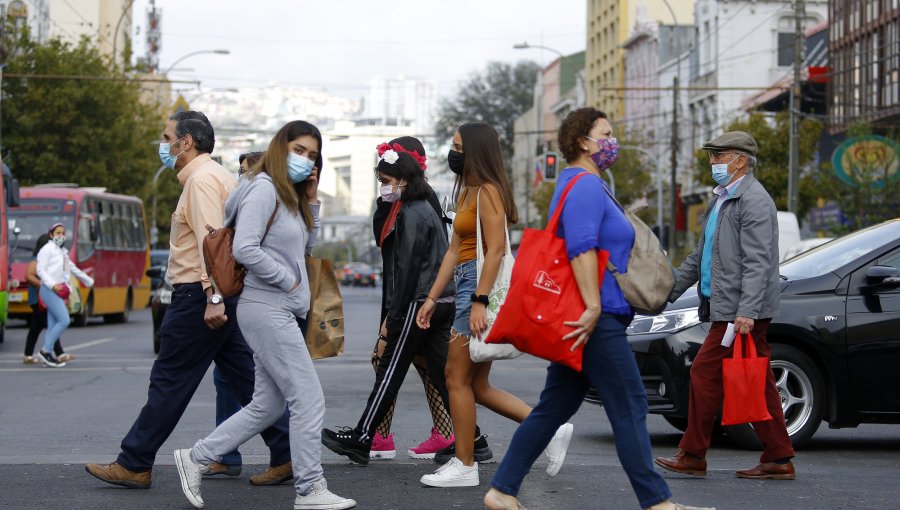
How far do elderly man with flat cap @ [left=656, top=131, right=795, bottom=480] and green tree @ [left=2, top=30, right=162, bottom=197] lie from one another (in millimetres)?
38851

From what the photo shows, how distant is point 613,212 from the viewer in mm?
6102

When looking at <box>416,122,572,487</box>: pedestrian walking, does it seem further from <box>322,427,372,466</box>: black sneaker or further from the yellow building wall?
the yellow building wall

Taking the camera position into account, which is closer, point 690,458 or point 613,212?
point 613,212

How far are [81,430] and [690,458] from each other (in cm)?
465

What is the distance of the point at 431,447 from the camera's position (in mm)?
8680

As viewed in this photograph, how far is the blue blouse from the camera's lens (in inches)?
234

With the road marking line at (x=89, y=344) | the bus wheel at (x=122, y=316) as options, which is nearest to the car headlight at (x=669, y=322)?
the road marking line at (x=89, y=344)

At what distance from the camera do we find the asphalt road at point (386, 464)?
23.2 feet

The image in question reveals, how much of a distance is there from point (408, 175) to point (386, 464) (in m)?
1.64

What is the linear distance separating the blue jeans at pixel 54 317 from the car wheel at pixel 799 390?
34.8 ft

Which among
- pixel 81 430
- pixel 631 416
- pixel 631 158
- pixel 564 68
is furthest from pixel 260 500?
pixel 564 68

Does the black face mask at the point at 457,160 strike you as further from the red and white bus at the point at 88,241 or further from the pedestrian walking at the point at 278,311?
the red and white bus at the point at 88,241

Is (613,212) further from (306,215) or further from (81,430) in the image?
(81,430)

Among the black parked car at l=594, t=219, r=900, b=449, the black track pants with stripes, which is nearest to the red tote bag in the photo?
the black track pants with stripes
